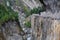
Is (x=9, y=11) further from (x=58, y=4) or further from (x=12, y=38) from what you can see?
(x=58, y=4)

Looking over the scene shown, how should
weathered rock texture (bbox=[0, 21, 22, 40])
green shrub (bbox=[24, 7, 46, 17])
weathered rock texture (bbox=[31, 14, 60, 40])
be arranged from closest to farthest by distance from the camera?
1. weathered rock texture (bbox=[31, 14, 60, 40])
2. weathered rock texture (bbox=[0, 21, 22, 40])
3. green shrub (bbox=[24, 7, 46, 17])

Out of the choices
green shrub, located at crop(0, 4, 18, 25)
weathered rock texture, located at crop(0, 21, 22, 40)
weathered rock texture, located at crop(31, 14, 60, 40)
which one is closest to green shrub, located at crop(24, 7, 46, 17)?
green shrub, located at crop(0, 4, 18, 25)

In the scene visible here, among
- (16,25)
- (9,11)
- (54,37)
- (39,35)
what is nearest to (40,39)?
(39,35)

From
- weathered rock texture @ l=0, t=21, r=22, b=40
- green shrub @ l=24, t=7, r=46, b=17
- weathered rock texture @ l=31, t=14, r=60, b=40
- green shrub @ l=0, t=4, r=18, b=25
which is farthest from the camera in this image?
green shrub @ l=24, t=7, r=46, b=17

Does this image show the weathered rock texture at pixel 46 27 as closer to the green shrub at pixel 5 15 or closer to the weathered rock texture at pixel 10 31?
the weathered rock texture at pixel 10 31

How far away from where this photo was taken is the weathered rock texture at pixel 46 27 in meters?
2.40

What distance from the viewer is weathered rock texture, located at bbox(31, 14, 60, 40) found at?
2.40 metres

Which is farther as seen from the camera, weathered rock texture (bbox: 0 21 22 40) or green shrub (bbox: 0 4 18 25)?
green shrub (bbox: 0 4 18 25)

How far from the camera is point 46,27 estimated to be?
96.2 inches

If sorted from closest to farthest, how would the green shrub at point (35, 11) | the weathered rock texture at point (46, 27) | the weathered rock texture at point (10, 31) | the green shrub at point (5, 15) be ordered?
the weathered rock texture at point (46, 27)
the weathered rock texture at point (10, 31)
the green shrub at point (5, 15)
the green shrub at point (35, 11)

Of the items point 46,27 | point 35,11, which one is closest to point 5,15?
point 35,11

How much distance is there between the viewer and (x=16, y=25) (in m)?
4.52

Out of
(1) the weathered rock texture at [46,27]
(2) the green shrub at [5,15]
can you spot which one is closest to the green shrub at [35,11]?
(2) the green shrub at [5,15]

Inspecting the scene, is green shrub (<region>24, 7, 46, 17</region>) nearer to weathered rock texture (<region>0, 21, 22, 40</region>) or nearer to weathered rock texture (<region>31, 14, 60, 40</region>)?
weathered rock texture (<region>0, 21, 22, 40</region>)
